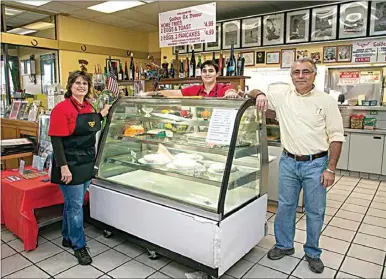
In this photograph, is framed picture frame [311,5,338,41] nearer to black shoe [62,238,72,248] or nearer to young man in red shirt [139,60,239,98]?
→ young man in red shirt [139,60,239,98]

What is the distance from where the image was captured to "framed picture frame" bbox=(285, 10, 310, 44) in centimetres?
555

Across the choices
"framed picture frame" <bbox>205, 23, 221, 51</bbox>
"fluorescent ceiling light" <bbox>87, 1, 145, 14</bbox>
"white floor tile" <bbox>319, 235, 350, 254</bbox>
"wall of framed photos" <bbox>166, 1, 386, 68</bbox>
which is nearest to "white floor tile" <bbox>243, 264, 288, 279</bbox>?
"white floor tile" <bbox>319, 235, 350, 254</bbox>

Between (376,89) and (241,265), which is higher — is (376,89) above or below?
above

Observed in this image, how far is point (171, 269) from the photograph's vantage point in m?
2.49

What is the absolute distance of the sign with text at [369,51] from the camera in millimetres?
5133

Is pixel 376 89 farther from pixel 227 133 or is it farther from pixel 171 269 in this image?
pixel 171 269

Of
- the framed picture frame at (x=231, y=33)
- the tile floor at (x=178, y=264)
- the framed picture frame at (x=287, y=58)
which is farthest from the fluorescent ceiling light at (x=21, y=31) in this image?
the framed picture frame at (x=287, y=58)

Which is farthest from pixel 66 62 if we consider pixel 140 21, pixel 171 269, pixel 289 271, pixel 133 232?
pixel 289 271

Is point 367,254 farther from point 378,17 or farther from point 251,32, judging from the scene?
point 251,32

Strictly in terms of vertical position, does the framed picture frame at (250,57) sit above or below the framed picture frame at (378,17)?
below

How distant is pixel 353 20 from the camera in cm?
518

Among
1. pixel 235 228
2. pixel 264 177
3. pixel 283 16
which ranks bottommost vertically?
pixel 235 228

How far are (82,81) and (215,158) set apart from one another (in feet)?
4.37

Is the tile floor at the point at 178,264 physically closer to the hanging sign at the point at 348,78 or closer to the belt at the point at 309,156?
the belt at the point at 309,156
